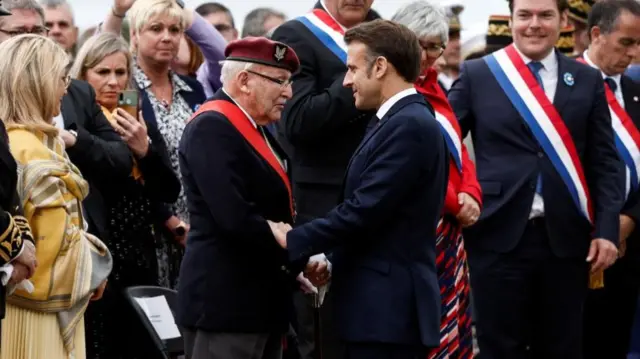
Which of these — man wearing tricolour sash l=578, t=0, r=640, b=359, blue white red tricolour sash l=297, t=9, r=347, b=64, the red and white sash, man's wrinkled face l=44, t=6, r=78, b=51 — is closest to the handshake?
the red and white sash

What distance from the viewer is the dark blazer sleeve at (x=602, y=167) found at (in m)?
7.58

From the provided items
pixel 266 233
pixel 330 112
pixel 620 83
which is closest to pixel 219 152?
pixel 266 233

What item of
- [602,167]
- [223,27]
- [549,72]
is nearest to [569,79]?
[549,72]

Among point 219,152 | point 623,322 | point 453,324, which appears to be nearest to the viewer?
point 219,152

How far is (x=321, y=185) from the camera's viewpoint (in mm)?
7445

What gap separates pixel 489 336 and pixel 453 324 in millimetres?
659

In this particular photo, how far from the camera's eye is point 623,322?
8.67 metres

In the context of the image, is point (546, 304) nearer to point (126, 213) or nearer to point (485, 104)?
point (485, 104)

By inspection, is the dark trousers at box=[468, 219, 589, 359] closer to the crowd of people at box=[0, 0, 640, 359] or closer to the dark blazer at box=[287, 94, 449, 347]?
the crowd of people at box=[0, 0, 640, 359]

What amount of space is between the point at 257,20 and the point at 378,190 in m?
5.18

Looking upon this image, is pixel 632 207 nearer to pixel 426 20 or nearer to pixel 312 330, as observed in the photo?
pixel 426 20

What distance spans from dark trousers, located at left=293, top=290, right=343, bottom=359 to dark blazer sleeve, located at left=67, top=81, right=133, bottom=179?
1137 millimetres

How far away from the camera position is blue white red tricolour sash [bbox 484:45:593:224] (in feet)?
24.6

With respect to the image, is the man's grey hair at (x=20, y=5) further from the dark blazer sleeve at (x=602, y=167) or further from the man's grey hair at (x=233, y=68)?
the dark blazer sleeve at (x=602, y=167)
